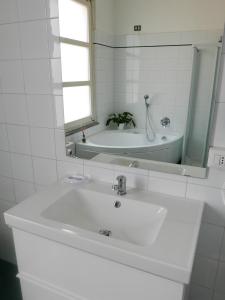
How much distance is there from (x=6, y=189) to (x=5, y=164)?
0.19 metres

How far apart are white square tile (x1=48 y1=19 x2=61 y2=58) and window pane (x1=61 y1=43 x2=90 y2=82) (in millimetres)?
30

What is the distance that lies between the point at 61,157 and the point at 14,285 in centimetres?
111

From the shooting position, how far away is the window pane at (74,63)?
1271mm

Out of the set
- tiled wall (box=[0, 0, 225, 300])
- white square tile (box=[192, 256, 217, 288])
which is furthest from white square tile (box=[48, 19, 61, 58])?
white square tile (box=[192, 256, 217, 288])

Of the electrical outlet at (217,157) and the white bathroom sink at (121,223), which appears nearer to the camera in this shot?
the white bathroom sink at (121,223)

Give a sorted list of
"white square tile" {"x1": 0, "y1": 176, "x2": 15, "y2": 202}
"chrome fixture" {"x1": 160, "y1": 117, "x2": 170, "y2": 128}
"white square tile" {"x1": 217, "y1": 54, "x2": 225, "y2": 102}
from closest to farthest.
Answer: "white square tile" {"x1": 217, "y1": 54, "x2": 225, "y2": 102} → "chrome fixture" {"x1": 160, "y1": 117, "x2": 170, "y2": 128} → "white square tile" {"x1": 0, "y1": 176, "x2": 15, "y2": 202}

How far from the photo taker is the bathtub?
121 centimetres

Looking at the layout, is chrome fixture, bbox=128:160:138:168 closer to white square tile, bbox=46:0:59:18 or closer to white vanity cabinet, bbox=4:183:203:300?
white vanity cabinet, bbox=4:183:203:300

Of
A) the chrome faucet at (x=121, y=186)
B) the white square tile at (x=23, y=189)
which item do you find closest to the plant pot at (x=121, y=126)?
the chrome faucet at (x=121, y=186)

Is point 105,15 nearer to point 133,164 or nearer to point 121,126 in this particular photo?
point 121,126

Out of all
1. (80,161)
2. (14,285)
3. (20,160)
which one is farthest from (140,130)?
(14,285)

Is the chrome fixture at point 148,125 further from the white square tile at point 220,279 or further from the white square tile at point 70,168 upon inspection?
the white square tile at point 220,279

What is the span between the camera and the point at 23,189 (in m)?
1.64

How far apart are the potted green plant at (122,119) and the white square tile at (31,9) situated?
0.61 meters
